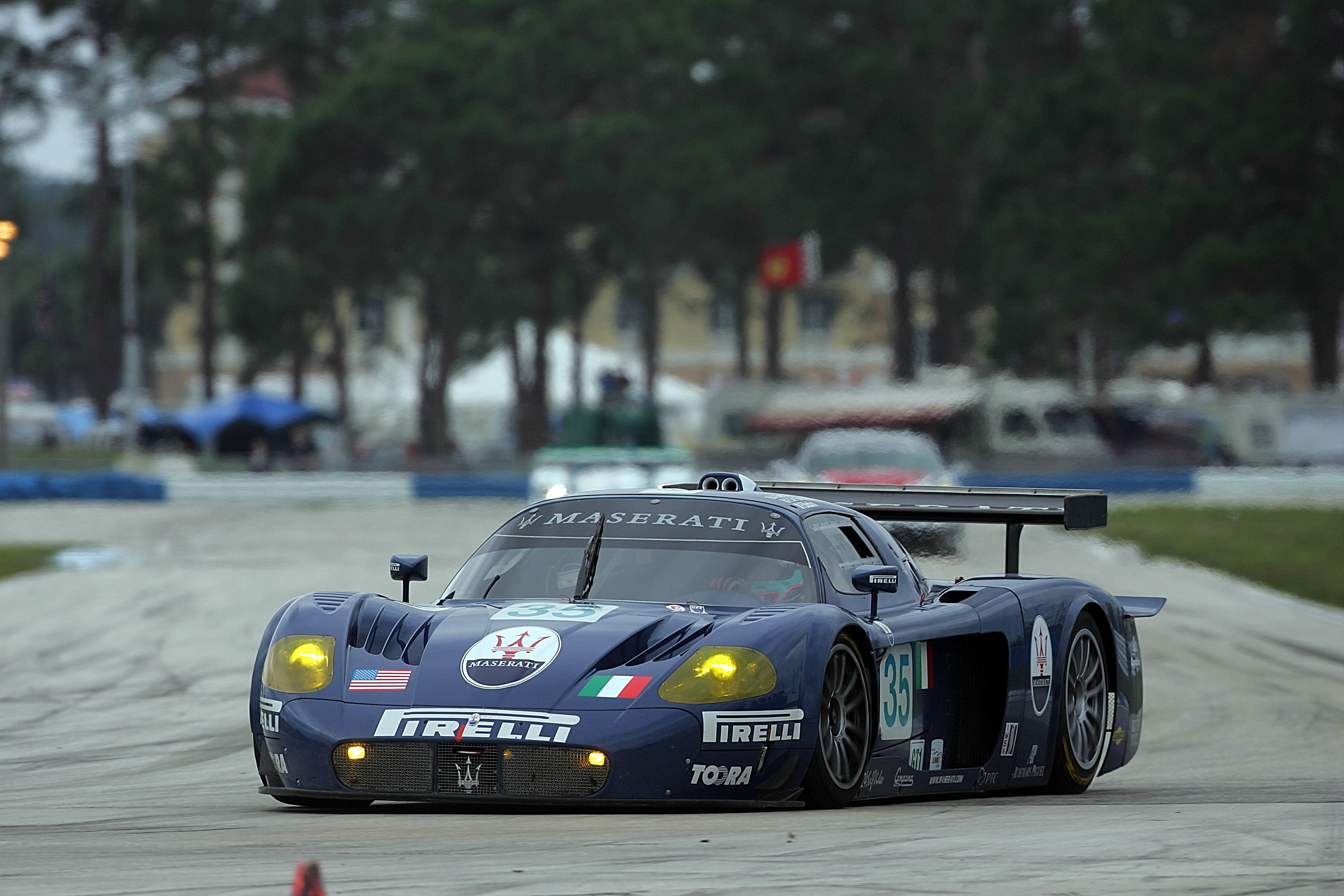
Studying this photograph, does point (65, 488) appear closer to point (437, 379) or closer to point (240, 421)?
point (240, 421)

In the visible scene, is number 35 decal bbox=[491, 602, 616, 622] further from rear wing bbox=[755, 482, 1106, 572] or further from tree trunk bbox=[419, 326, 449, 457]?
tree trunk bbox=[419, 326, 449, 457]

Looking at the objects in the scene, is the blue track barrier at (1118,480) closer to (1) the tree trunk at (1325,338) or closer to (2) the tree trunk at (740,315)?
(1) the tree trunk at (1325,338)

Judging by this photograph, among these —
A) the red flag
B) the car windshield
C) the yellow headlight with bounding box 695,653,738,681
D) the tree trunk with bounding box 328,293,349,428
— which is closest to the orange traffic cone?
the yellow headlight with bounding box 695,653,738,681

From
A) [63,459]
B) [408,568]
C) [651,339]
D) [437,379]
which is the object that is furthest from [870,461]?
[651,339]

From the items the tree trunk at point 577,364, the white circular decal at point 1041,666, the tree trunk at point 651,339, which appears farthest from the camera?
the tree trunk at point 577,364

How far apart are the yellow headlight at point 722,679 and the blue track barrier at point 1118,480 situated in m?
25.3

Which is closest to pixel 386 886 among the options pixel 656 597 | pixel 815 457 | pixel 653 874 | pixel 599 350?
pixel 653 874

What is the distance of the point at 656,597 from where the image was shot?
686 centimetres

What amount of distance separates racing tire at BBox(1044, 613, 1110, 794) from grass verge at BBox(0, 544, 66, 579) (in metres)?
14.0

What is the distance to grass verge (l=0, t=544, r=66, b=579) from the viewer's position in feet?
67.5

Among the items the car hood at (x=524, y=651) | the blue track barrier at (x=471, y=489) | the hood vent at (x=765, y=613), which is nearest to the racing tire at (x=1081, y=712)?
the hood vent at (x=765, y=613)

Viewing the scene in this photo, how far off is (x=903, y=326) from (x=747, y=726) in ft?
169

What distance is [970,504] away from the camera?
8.62 m

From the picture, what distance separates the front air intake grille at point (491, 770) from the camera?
591 centimetres
